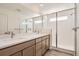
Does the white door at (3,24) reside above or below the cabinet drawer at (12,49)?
above

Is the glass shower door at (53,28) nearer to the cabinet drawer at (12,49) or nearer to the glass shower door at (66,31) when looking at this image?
the glass shower door at (66,31)

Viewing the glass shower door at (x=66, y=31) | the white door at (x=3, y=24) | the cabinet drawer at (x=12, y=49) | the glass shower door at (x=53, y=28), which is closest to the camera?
the cabinet drawer at (x=12, y=49)

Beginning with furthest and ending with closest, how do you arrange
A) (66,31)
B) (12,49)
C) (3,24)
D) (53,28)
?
1. (53,28)
2. (66,31)
3. (3,24)
4. (12,49)

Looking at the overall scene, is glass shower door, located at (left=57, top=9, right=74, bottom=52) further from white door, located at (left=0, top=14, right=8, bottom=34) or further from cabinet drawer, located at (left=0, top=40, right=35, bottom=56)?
white door, located at (left=0, top=14, right=8, bottom=34)

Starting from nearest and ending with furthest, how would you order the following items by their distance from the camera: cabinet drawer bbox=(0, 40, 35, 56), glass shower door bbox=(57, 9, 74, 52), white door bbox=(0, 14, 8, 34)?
1. cabinet drawer bbox=(0, 40, 35, 56)
2. white door bbox=(0, 14, 8, 34)
3. glass shower door bbox=(57, 9, 74, 52)

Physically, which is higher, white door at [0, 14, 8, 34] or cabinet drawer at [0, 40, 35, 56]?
white door at [0, 14, 8, 34]

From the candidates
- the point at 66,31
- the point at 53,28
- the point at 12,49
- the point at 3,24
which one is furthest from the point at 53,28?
the point at 12,49

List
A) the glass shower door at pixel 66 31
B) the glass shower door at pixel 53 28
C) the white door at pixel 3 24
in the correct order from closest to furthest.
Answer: the white door at pixel 3 24
the glass shower door at pixel 66 31
the glass shower door at pixel 53 28

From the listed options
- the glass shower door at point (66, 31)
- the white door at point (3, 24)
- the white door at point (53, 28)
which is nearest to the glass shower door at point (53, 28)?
the white door at point (53, 28)

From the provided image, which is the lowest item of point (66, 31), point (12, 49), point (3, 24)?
point (12, 49)

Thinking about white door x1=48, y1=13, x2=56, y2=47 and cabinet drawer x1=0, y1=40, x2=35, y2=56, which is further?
white door x1=48, y1=13, x2=56, y2=47

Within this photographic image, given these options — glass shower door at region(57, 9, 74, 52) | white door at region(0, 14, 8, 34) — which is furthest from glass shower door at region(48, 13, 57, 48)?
white door at region(0, 14, 8, 34)

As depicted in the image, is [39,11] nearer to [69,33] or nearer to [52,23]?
[52,23]

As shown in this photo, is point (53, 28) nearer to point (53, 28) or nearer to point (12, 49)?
point (53, 28)
